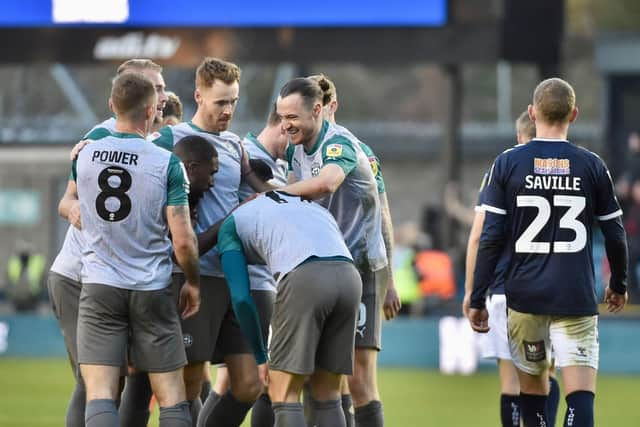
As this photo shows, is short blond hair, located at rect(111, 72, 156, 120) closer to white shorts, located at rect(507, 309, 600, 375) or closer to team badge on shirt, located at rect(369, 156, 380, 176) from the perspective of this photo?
team badge on shirt, located at rect(369, 156, 380, 176)

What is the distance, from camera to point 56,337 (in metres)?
17.4

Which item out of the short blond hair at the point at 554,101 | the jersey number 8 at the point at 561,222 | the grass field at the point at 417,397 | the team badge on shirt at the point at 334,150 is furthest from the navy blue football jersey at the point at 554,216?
the grass field at the point at 417,397

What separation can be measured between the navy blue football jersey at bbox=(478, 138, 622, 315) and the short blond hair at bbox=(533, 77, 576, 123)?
127 mm

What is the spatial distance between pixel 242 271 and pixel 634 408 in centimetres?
655

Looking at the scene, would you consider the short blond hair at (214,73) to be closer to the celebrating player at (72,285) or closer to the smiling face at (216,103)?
the smiling face at (216,103)

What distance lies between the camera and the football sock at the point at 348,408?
7.91 m

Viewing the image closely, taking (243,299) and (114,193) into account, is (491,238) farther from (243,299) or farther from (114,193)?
(114,193)

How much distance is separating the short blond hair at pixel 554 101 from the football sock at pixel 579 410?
4.50ft

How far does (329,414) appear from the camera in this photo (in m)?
6.67

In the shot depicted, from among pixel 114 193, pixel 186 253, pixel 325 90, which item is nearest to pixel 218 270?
pixel 186 253

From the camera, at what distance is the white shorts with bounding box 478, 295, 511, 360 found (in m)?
8.46

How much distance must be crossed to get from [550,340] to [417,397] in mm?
5983

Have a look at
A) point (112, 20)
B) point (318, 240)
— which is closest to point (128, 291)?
point (318, 240)

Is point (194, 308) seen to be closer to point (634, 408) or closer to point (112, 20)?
point (634, 408)
